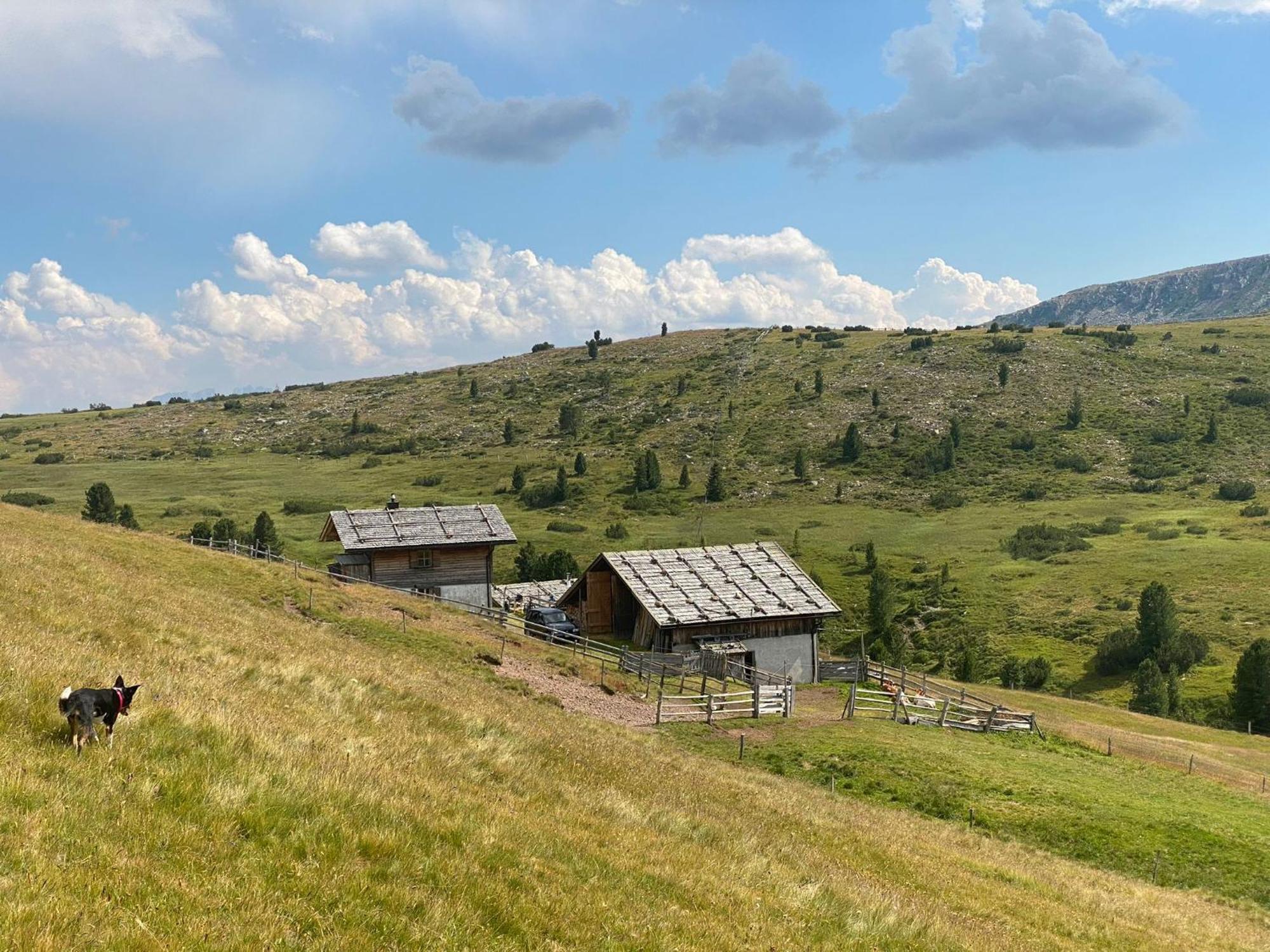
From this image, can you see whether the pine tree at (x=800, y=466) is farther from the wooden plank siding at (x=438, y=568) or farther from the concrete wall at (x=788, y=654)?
the concrete wall at (x=788, y=654)

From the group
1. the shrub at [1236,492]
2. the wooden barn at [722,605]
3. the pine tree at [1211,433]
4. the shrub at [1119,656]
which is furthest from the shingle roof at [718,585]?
the pine tree at [1211,433]

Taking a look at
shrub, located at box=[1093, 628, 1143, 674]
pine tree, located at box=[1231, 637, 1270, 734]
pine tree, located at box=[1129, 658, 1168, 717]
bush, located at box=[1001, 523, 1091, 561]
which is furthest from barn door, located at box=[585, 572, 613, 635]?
bush, located at box=[1001, 523, 1091, 561]

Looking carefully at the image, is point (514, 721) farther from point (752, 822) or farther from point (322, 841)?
point (322, 841)

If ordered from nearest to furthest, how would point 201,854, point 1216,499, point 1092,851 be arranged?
point 201,854, point 1092,851, point 1216,499

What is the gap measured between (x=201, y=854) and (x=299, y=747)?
9.91ft

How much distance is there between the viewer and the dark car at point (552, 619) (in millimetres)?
46500

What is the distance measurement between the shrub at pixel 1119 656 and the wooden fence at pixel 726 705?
39.8m

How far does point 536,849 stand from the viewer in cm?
891

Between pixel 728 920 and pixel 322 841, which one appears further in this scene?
pixel 728 920

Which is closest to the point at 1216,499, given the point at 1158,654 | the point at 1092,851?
the point at 1158,654

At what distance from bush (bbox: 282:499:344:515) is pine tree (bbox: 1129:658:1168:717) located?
8151cm

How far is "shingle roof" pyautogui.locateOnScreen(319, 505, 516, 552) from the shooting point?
50281mm

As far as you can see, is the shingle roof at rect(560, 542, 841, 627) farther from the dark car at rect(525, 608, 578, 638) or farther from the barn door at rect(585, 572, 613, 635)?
the dark car at rect(525, 608, 578, 638)

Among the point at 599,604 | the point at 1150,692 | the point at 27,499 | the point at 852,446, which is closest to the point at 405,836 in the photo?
the point at 599,604
